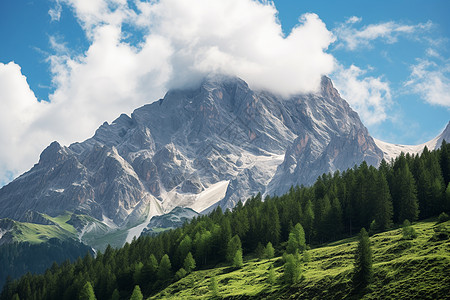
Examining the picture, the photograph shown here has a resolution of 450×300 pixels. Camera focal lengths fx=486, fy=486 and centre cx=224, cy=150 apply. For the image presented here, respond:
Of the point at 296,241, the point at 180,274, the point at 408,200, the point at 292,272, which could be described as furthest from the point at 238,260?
the point at 408,200

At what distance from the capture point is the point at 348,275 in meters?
76.0

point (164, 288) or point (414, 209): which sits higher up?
point (414, 209)

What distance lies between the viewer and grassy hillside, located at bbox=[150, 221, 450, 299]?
65750 mm

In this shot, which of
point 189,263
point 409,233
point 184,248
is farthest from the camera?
point 184,248

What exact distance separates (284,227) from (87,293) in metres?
55.0

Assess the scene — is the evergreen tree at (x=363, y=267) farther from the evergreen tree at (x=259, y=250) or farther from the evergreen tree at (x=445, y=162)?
the evergreen tree at (x=445, y=162)

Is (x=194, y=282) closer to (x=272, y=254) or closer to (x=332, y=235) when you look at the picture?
(x=272, y=254)

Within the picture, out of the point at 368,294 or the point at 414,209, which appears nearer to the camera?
the point at 368,294

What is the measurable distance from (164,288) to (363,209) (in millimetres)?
53312

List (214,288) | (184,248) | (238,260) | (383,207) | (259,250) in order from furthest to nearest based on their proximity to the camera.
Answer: (184,248), (259,250), (383,207), (238,260), (214,288)

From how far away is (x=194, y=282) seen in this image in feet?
371

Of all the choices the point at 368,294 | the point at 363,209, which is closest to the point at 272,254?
the point at 363,209

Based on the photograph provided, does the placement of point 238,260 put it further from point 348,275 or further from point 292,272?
point 348,275

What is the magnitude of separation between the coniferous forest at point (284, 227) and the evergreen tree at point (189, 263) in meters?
0.25
